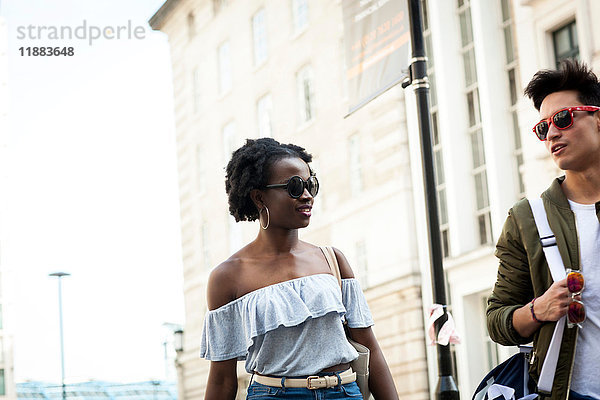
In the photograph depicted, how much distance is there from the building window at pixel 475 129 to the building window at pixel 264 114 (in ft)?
32.7

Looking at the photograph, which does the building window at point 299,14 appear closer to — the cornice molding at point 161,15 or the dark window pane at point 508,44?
the cornice molding at point 161,15

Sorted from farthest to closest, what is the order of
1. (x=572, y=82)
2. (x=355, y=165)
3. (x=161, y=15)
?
(x=161, y=15)
(x=355, y=165)
(x=572, y=82)

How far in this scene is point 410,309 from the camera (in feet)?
72.1

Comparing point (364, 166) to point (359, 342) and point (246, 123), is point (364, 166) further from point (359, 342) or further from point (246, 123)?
point (359, 342)

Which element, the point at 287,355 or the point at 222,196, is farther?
the point at 222,196

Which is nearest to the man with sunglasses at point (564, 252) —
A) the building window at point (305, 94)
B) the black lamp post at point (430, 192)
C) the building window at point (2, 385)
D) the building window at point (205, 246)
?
the black lamp post at point (430, 192)

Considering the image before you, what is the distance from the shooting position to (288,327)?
4324 mm

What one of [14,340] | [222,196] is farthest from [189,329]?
[14,340]

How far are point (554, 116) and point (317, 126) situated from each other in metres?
23.0

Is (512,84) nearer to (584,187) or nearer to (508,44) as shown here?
(508,44)

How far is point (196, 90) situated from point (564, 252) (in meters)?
32.2

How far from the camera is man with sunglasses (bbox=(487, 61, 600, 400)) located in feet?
10.7

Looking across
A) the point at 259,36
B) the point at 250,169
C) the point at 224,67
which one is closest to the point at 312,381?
the point at 250,169

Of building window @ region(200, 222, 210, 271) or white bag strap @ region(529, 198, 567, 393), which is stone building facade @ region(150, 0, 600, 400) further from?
white bag strap @ region(529, 198, 567, 393)
